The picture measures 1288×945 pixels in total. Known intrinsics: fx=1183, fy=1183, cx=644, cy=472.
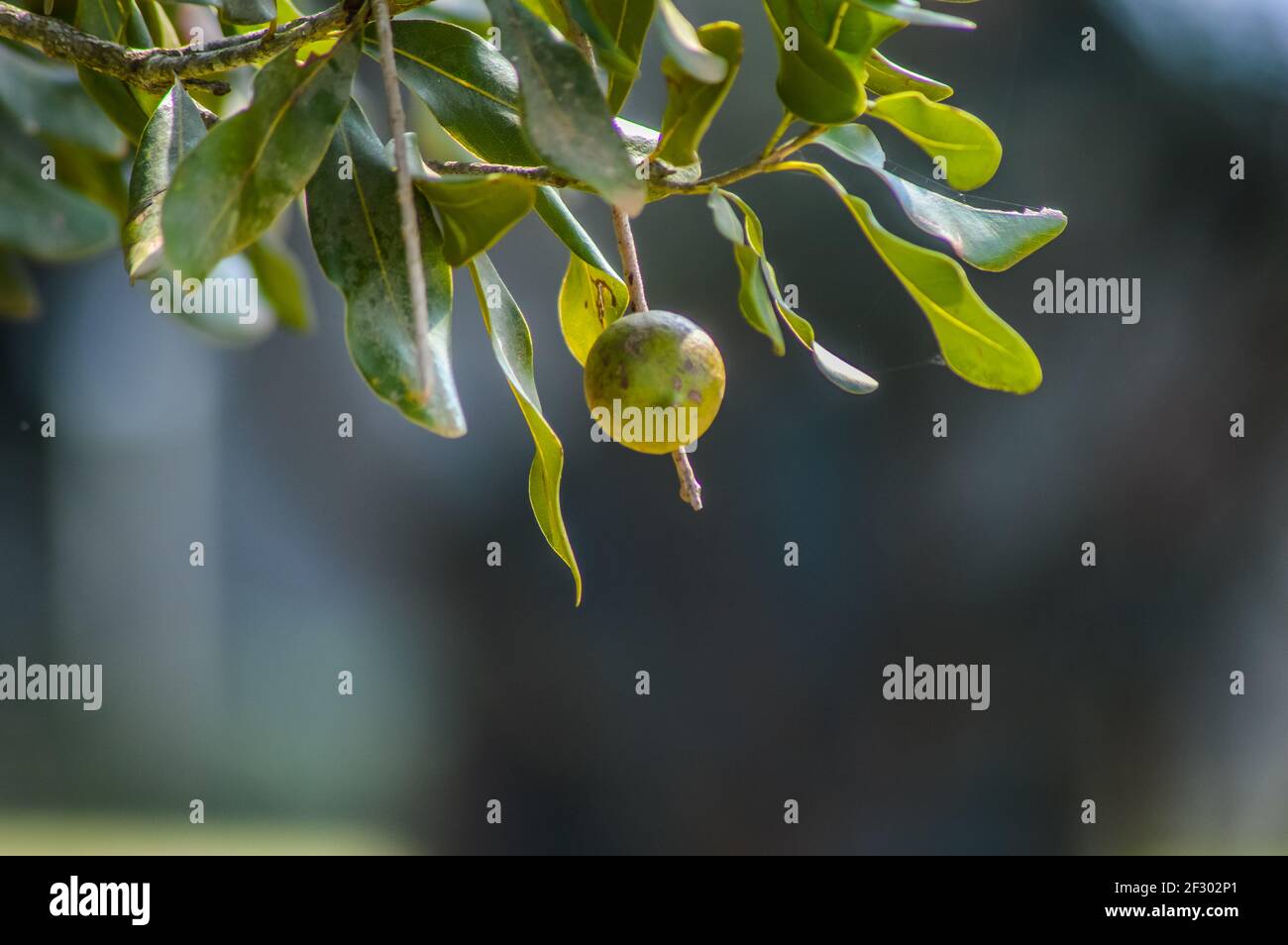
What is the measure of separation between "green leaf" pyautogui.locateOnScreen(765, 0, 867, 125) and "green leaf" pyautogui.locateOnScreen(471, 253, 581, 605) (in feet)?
0.65

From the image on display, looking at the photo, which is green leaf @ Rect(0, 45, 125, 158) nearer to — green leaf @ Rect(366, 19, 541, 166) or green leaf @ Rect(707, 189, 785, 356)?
green leaf @ Rect(366, 19, 541, 166)

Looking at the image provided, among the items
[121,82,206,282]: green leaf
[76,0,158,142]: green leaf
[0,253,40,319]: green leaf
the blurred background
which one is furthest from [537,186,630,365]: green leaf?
the blurred background

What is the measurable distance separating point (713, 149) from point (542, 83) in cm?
309

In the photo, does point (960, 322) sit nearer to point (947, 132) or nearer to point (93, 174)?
point (947, 132)

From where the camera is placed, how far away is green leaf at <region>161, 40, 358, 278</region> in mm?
584

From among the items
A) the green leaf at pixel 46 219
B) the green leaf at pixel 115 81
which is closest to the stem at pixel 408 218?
the green leaf at pixel 115 81

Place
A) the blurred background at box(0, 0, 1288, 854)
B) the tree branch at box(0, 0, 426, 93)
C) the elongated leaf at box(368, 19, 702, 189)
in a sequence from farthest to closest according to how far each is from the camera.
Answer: the blurred background at box(0, 0, 1288, 854)
the elongated leaf at box(368, 19, 702, 189)
the tree branch at box(0, 0, 426, 93)

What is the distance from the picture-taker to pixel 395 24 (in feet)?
2.76

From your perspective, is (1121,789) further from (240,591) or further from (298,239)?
(298,239)

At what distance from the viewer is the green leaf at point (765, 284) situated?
60cm

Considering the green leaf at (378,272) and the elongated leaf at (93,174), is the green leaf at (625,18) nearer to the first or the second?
the green leaf at (378,272)

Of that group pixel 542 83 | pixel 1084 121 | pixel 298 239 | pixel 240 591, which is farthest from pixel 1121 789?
pixel 542 83

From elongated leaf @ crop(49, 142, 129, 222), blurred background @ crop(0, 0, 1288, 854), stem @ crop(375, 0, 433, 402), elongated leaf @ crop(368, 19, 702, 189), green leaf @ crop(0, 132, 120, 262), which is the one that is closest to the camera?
stem @ crop(375, 0, 433, 402)

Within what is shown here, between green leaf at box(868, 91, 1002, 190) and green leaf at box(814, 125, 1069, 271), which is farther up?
green leaf at box(868, 91, 1002, 190)
